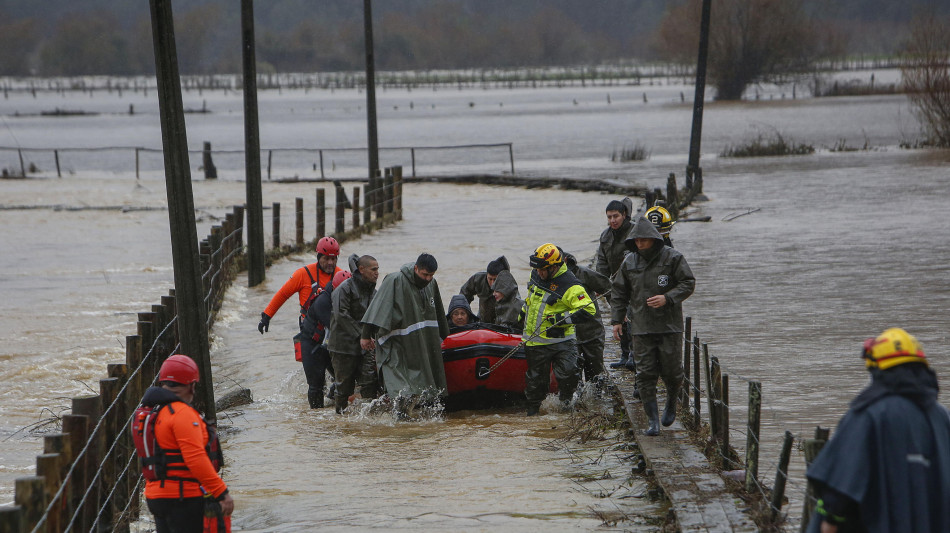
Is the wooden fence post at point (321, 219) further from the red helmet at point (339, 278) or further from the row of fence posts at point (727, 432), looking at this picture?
the row of fence posts at point (727, 432)

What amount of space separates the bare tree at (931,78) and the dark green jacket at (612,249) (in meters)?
31.7

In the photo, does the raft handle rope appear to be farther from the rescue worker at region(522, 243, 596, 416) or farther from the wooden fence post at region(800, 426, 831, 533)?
the wooden fence post at region(800, 426, 831, 533)

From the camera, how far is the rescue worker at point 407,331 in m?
9.83

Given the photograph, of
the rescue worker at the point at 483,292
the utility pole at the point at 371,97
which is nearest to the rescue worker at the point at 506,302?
the rescue worker at the point at 483,292

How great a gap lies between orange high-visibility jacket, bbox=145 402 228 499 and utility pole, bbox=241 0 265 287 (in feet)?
40.3

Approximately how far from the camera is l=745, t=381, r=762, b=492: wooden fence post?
6.28 m

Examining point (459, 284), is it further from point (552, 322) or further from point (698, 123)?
point (698, 123)

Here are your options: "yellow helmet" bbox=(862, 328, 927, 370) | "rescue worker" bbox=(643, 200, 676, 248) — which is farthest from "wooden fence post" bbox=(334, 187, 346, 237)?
"yellow helmet" bbox=(862, 328, 927, 370)

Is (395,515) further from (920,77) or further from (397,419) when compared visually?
(920,77)

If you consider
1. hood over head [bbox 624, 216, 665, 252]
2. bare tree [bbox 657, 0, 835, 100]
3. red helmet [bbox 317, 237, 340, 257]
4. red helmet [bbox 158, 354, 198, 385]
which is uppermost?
bare tree [bbox 657, 0, 835, 100]

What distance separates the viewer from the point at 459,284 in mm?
17172

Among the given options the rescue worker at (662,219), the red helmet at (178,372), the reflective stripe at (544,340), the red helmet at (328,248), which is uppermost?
the rescue worker at (662,219)

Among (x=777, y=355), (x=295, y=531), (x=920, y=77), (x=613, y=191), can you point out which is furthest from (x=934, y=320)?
(x=920, y=77)

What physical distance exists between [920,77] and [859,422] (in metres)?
38.6
